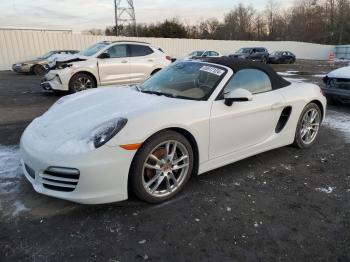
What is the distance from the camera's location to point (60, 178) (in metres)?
2.79

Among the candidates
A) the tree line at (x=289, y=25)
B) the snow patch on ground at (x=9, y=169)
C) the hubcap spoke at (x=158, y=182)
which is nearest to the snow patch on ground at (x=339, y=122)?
the hubcap spoke at (x=158, y=182)

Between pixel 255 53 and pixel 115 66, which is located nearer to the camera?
pixel 115 66

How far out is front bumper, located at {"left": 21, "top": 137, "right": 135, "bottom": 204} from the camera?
2.73m

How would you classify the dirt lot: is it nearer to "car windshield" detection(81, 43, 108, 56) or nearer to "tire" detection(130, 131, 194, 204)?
"tire" detection(130, 131, 194, 204)

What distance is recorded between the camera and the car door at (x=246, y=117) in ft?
11.5

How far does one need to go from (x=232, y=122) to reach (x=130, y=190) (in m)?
1.35

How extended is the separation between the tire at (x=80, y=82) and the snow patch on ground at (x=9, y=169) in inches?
190

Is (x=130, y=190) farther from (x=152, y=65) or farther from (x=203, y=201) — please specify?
(x=152, y=65)

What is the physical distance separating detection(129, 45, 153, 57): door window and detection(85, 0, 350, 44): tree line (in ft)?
145

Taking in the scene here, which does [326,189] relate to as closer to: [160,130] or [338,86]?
[160,130]

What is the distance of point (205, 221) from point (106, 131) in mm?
1185

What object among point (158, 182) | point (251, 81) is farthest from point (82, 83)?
point (158, 182)

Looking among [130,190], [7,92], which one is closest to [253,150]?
[130,190]

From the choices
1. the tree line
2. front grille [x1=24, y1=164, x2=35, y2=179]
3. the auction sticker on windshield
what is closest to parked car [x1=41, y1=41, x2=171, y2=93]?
the auction sticker on windshield
